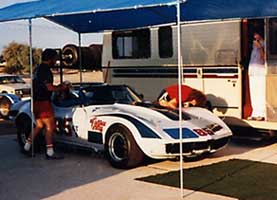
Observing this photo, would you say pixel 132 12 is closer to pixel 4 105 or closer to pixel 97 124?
pixel 97 124

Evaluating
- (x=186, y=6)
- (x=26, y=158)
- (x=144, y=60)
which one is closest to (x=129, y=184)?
(x=26, y=158)

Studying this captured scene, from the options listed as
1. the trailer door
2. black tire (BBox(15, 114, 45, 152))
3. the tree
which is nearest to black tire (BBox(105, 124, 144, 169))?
black tire (BBox(15, 114, 45, 152))

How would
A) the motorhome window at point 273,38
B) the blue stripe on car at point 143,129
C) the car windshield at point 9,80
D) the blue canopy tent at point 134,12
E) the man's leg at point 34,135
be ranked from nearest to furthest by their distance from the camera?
1. the blue canopy tent at point 134,12
2. the blue stripe on car at point 143,129
3. the man's leg at point 34,135
4. the motorhome window at point 273,38
5. the car windshield at point 9,80

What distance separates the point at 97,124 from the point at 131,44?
4.88m

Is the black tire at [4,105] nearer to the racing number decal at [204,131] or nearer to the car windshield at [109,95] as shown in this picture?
the car windshield at [109,95]

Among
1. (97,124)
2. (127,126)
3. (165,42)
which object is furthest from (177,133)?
(165,42)

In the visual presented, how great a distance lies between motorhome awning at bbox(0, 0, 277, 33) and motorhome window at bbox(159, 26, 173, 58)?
0.23m

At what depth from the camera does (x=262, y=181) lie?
26.9 feet

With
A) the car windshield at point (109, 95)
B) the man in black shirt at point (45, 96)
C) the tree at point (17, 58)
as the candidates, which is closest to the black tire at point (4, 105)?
the car windshield at point (109, 95)

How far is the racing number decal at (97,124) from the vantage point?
31.5 ft

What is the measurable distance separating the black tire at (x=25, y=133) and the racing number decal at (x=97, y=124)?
1484 mm

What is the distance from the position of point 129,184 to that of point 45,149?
130 inches

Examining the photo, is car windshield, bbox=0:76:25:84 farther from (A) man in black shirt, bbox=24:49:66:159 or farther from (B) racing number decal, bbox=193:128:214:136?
(B) racing number decal, bbox=193:128:214:136

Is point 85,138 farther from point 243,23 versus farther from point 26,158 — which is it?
point 243,23
